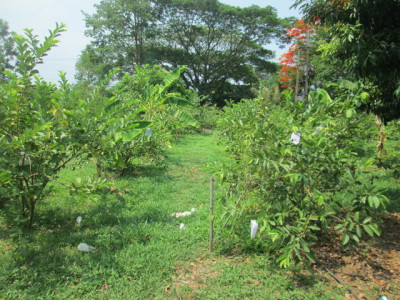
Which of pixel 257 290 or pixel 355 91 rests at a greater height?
pixel 355 91

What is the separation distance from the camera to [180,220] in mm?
3895

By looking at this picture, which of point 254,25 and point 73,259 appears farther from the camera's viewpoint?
point 254,25

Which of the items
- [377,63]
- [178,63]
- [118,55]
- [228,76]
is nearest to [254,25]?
[228,76]

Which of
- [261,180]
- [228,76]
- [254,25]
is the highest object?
[254,25]

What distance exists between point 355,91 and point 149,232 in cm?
284

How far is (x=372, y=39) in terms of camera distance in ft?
11.3

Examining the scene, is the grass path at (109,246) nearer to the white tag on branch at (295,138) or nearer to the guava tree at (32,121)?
the guava tree at (32,121)

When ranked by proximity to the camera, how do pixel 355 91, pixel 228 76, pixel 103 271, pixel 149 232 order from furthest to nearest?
1. pixel 228 76
2. pixel 149 232
3. pixel 355 91
4. pixel 103 271

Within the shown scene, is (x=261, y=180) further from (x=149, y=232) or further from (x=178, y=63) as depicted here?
(x=178, y=63)

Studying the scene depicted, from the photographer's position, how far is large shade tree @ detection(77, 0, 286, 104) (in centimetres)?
2567

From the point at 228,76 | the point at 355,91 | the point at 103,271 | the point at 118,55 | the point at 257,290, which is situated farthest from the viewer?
the point at 228,76

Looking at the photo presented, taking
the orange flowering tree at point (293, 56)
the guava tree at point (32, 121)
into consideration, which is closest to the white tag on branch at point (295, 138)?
the guava tree at point (32, 121)

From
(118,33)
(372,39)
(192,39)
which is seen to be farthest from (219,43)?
(372,39)

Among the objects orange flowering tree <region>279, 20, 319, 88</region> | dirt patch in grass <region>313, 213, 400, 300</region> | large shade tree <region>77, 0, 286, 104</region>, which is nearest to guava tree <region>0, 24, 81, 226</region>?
dirt patch in grass <region>313, 213, 400, 300</region>
